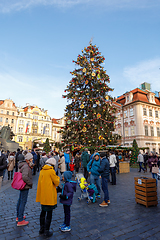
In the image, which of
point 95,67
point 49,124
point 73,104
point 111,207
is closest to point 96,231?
point 111,207

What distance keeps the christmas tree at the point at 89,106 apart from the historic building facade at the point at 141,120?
17.9 m

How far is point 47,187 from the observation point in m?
3.39

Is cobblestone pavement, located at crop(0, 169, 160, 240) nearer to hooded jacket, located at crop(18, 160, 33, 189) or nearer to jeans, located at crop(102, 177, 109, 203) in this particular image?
jeans, located at crop(102, 177, 109, 203)

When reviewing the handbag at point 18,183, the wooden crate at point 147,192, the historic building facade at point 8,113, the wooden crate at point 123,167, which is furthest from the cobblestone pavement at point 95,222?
the historic building facade at point 8,113

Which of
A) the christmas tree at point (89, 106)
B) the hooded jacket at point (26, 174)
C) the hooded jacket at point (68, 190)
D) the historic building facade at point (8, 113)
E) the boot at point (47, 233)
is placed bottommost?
the boot at point (47, 233)

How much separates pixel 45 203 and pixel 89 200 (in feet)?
9.88

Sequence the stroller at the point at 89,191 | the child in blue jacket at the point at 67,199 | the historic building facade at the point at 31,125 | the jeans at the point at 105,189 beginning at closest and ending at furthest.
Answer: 1. the child in blue jacket at the point at 67,199
2. the jeans at the point at 105,189
3. the stroller at the point at 89,191
4. the historic building facade at the point at 31,125

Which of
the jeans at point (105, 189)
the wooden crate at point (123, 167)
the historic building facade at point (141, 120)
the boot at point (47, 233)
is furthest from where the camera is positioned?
the historic building facade at point (141, 120)

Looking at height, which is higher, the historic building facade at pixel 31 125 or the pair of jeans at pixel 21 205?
the historic building facade at pixel 31 125

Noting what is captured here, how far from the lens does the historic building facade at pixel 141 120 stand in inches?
1298

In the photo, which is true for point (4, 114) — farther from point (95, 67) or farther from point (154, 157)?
point (154, 157)

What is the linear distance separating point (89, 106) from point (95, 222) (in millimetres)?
12973

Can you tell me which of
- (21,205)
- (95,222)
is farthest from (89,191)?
(21,205)

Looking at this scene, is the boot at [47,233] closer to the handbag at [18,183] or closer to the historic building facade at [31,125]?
the handbag at [18,183]
